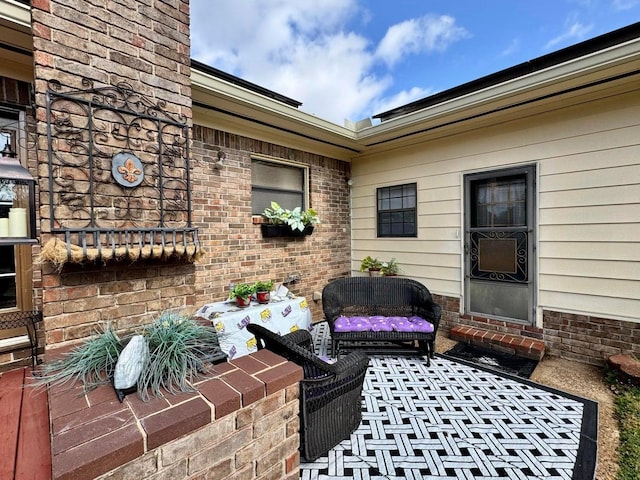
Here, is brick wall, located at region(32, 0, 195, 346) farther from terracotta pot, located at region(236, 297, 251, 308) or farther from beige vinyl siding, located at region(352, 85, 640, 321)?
beige vinyl siding, located at region(352, 85, 640, 321)

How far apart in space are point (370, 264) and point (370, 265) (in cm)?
2

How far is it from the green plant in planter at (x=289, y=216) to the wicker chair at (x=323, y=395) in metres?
2.24

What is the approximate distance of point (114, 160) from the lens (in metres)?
1.65

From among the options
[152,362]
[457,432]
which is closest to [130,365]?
[152,362]

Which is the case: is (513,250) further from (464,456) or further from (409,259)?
(464,456)

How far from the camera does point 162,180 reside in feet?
6.02

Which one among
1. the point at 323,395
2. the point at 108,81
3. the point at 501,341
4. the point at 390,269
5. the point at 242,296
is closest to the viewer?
the point at 108,81

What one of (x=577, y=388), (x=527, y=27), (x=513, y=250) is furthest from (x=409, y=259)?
(x=527, y=27)

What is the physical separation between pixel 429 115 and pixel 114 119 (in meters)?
3.40

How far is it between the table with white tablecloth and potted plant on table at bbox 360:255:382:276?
153 cm

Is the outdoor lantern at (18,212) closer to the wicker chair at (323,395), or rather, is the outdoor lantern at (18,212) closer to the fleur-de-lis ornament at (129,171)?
the fleur-de-lis ornament at (129,171)

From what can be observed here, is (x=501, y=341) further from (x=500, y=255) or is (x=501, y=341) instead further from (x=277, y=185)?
(x=277, y=185)

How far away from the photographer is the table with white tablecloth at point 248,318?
291 cm

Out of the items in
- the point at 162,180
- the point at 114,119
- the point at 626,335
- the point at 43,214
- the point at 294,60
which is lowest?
the point at 626,335
